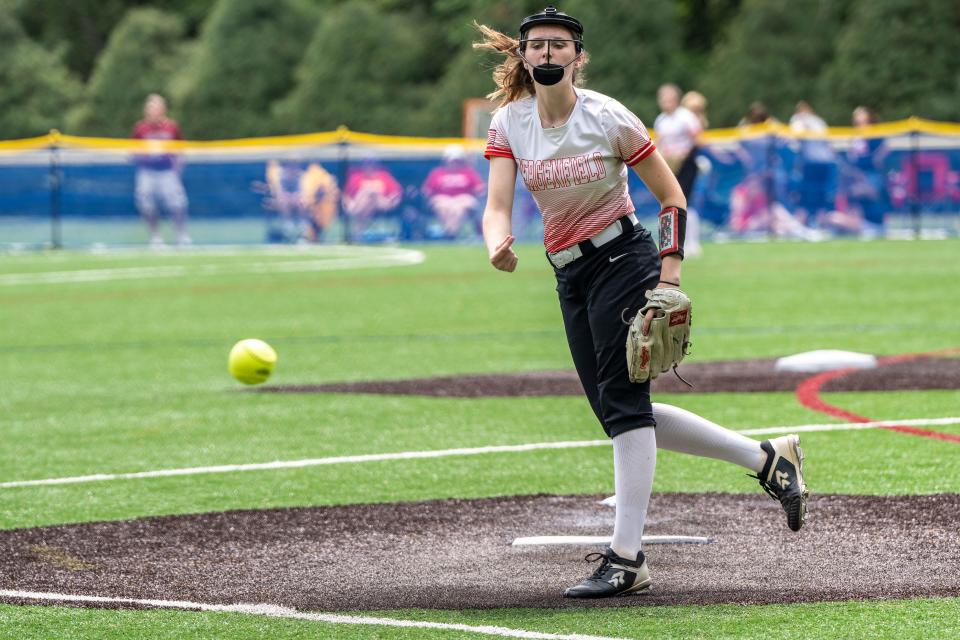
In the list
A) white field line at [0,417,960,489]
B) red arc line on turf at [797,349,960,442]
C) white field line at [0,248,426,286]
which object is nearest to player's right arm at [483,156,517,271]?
white field line at [0,417,960,489]

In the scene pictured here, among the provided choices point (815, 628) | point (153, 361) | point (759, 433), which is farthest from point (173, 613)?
point (153, 361)

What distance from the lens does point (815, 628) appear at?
201 inches

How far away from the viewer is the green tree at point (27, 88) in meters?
56.3

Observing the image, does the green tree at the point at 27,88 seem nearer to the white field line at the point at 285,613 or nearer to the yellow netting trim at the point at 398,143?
the yellow netting trim at the point at 398,143

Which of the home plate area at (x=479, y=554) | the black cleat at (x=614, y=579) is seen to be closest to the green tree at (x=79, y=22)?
the home plate area at (x=479, y=554)

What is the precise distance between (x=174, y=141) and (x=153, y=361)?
58.9 feet

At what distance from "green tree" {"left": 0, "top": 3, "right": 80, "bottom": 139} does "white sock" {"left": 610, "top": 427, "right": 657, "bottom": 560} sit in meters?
53.0

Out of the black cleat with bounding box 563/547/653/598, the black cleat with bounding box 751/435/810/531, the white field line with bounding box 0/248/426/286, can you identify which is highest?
the black cleat with bounding box 751/435/810/531

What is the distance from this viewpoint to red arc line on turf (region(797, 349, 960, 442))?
909 cm

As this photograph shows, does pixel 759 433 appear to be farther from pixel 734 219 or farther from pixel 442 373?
pixel 734 219

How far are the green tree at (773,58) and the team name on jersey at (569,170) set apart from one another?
3788 centimetres

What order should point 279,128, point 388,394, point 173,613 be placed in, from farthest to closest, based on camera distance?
point 279,128 < point 388,394 < point 173,613

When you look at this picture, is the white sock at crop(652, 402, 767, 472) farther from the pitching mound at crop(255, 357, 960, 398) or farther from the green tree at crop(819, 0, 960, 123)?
the green tree at crop(819, 0, 960, 123)

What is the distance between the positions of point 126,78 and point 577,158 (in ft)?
169
